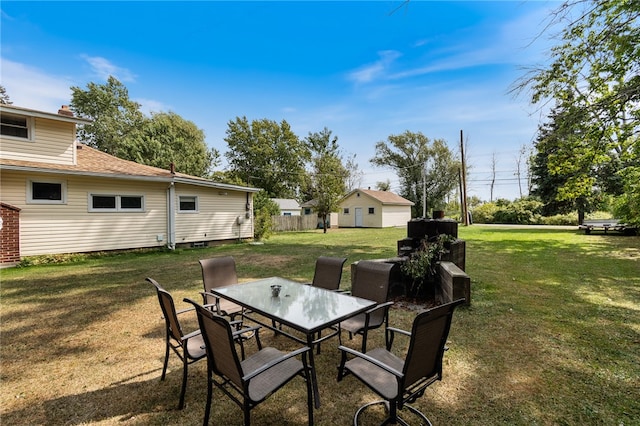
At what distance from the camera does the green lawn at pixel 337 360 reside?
7.46 feet

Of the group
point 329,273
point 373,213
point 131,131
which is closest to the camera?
point 329,273

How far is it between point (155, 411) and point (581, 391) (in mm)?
3758

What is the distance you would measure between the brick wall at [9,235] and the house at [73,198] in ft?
0.06

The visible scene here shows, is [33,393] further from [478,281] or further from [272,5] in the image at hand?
[272,5]

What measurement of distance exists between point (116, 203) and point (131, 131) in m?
24.8

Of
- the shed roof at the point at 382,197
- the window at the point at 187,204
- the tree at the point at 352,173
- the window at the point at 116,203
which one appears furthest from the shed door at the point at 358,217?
the window at the point at 116,203

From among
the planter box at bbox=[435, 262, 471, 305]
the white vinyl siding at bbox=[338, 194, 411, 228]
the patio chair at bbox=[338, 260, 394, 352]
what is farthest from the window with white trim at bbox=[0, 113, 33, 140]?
the white vinyl siding at bbox=[338, 194, 411, 228]

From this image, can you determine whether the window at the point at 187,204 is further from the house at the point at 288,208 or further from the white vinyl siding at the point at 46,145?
the house at the point at 288,208

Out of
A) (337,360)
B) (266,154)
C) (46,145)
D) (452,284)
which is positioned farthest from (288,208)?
(337,360)

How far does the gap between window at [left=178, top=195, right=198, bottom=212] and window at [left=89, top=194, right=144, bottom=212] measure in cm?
147

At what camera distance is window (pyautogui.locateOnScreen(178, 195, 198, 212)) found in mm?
12039

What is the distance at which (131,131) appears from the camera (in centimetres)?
2978

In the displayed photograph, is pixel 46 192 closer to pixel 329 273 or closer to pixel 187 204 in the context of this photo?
pixel 187 204

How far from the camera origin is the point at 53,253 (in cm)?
898
